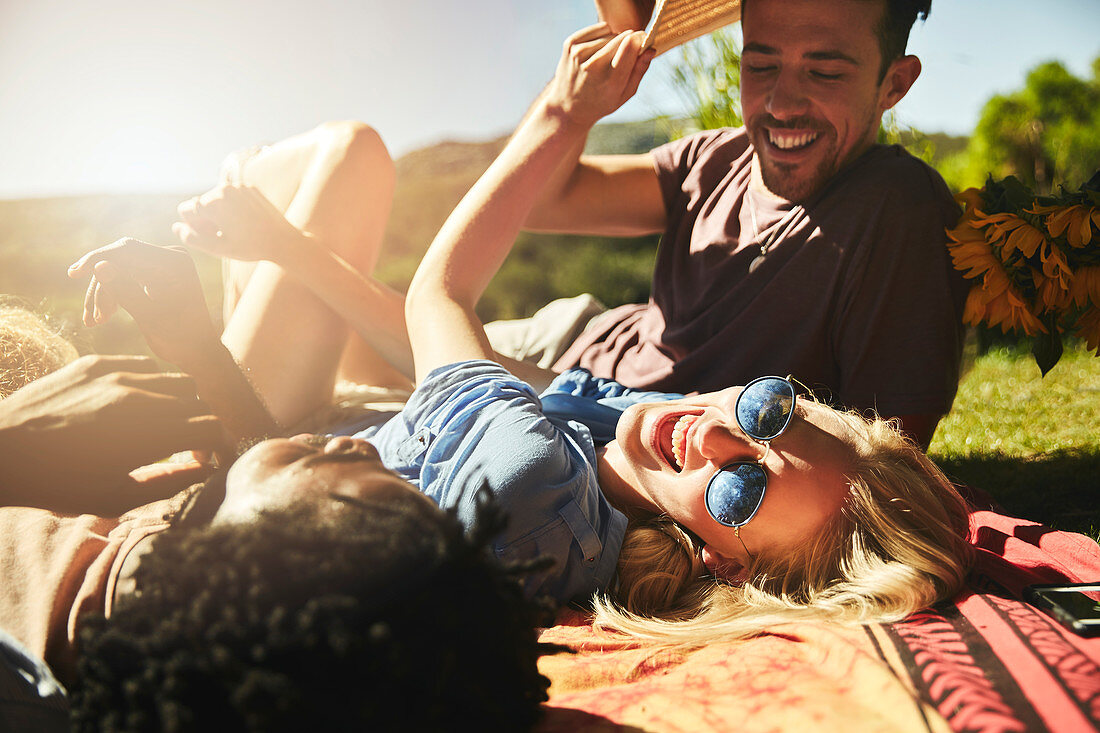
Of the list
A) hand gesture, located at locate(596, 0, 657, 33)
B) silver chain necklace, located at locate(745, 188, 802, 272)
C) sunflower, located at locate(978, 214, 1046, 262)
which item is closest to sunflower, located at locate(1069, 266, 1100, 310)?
sunflower, located at locate(978, 214, 1046, 262)

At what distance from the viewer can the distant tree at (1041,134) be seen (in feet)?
10.7

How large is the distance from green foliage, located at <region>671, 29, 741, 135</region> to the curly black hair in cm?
315

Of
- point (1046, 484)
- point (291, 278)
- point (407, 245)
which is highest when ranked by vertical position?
point (291, 278)

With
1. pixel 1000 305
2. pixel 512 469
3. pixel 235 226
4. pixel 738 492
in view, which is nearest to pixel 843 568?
pixel 738 492

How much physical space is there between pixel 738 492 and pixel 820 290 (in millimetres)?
804

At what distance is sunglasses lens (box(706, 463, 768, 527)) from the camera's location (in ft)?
4.80

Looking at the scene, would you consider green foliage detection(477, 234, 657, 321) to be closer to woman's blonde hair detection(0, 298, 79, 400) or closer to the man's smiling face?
the man's smiling face

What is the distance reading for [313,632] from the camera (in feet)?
2.52

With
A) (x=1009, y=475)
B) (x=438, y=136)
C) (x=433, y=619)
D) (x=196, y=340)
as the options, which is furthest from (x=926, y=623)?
(x=438, y=136)

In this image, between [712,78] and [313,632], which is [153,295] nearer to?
[313,632]

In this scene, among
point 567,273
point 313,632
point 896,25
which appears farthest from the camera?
point 567,273

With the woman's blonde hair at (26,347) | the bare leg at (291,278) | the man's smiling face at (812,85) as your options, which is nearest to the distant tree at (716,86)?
the man's smiling face at (812,85)

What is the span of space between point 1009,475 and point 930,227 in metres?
0.89

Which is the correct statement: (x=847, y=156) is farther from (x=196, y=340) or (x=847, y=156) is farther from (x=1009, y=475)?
(x=196, y=340)
